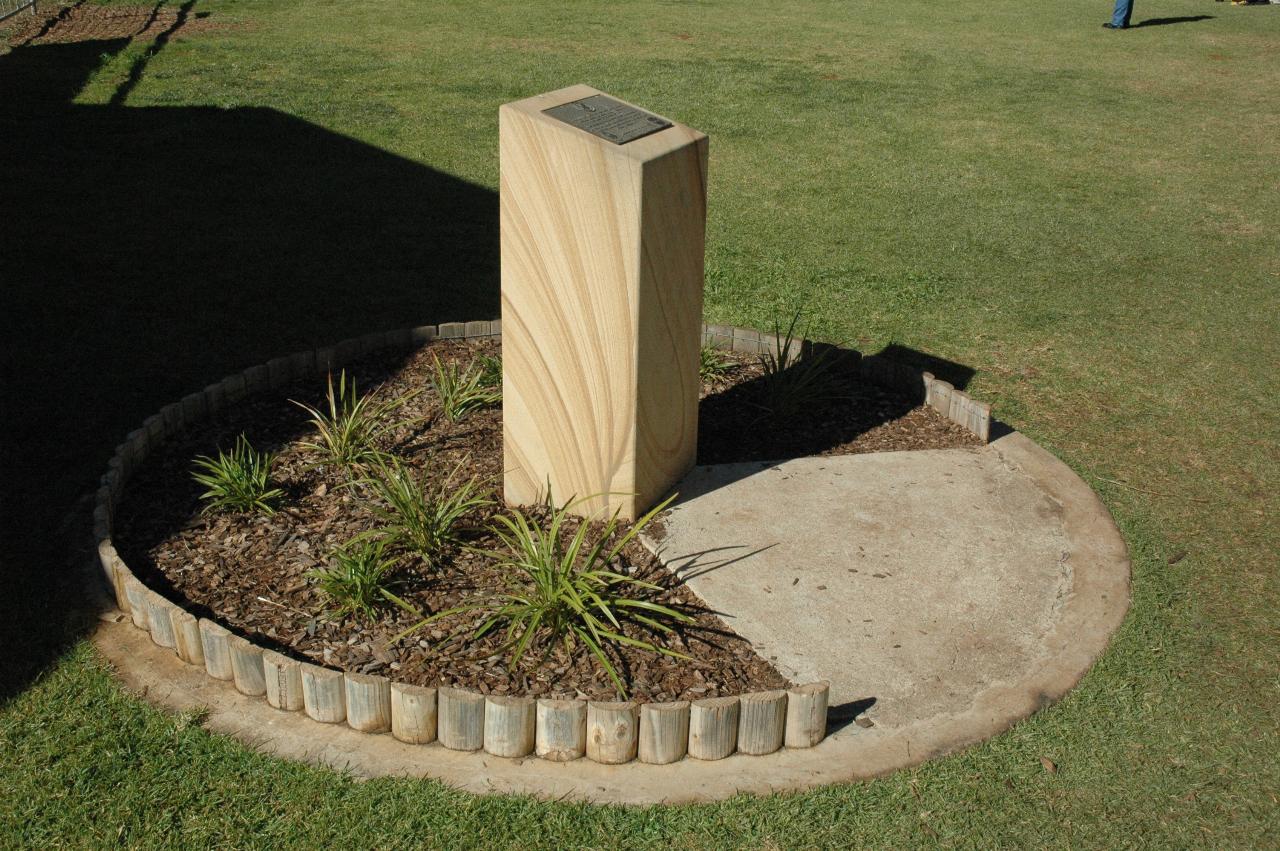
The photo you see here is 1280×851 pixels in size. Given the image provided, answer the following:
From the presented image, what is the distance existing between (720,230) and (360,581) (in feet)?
18.6

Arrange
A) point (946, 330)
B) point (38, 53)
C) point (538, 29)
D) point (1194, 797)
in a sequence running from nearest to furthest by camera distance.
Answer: point (1194, 797) < point (946, 330) < point (38, 53) < point (538, 29)

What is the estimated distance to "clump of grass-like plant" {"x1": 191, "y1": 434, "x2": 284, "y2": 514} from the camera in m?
5.68

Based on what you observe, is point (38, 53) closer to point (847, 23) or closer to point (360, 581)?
point (847, 23)

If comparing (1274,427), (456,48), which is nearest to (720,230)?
(1274,427)

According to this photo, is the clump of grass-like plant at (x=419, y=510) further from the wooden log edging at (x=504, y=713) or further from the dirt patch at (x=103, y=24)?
the dirt patch at (x=103, y=24)

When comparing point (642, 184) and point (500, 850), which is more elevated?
point (642, 184)

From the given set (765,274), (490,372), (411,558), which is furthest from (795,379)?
(411,558)

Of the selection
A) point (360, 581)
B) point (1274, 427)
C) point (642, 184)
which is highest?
point (642, 184)

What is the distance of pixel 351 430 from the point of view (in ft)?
20.2

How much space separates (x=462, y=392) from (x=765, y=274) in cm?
311

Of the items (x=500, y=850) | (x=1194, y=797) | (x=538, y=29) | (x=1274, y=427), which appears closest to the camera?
(x=500, y=850)

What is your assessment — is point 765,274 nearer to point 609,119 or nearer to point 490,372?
→ point 490,372

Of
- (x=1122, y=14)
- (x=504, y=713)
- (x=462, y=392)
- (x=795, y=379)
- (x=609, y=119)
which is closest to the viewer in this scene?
(x=504, y=713)

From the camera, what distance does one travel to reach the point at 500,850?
405cm
